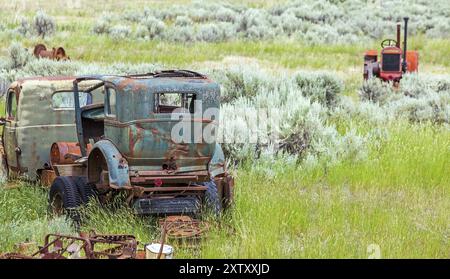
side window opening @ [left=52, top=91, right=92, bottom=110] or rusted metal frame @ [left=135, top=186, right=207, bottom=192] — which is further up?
side window opening @ [left=52, top=91, right=92, bottom=110]

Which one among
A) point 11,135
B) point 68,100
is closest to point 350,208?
point 11,135

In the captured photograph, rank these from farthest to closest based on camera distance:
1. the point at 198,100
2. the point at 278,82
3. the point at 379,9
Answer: the point at 379,9 < the point at 278,82 < the point at 198,100

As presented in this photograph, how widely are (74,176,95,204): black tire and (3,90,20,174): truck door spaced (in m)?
2.07

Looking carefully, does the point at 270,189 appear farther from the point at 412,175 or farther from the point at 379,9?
the point at 379,9

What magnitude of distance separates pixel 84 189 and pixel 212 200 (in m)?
1.31

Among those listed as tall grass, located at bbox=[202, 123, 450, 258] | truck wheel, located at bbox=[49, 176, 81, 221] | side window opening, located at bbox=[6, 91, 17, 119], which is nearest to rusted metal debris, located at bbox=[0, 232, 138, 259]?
tall grass, located at bbox=[202, 123, 450, 258]

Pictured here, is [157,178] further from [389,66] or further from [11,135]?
[389,66]

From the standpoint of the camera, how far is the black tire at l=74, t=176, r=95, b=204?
8578 mm

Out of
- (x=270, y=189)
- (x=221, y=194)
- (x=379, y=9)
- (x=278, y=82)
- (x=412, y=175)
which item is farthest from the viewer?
(x=379, y=9)

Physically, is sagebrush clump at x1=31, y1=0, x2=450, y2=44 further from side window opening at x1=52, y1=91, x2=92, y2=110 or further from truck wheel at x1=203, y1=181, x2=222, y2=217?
truck wheel at x1=203, y1=181, x2=222, y2=217

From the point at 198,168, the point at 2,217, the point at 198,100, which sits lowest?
the point at 2,217
